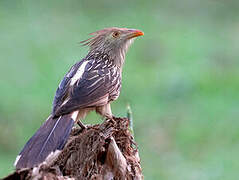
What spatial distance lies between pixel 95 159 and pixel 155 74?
25.4 feet

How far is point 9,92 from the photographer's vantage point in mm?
10766

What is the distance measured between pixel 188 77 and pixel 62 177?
310 inches

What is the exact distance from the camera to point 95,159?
416 cm

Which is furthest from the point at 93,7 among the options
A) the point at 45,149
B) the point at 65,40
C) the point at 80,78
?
the point at 45,149

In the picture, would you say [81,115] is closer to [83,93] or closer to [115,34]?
[83,93]

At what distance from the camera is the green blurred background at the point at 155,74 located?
9.35m

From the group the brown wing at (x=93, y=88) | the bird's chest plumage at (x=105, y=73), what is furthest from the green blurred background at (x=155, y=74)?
the brown wing at (x=93, y=88)

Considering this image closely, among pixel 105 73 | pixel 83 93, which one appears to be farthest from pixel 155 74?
pixel 83 93

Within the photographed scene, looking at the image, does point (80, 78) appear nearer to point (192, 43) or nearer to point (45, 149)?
point (45, 149)

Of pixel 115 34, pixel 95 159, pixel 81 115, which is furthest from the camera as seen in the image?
pixel 115 34

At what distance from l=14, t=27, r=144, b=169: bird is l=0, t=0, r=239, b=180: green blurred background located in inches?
99.1

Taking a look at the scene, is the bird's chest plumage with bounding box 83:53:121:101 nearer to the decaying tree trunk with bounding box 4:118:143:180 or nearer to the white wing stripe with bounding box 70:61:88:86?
the white wing stripe with bounding box 70:61:88:86

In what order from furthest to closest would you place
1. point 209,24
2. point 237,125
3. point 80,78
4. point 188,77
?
point 209,24 → point 188,77 → point 237,125 → point 80,78

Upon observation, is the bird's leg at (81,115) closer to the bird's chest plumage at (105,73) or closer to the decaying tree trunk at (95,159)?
the bird's chest plumage at (105,73)
